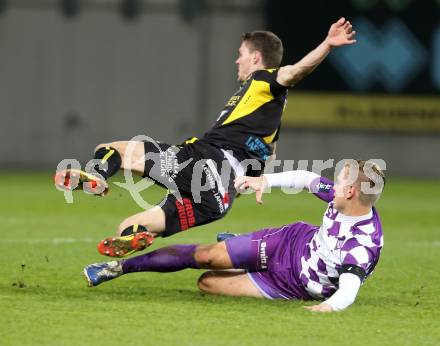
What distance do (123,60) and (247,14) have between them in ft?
7.85

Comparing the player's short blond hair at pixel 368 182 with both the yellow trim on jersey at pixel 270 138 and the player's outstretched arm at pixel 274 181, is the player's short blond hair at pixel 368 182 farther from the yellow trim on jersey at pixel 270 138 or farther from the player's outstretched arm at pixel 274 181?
the yellow trim on jersey at pixel 270 138

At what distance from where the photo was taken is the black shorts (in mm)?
6906

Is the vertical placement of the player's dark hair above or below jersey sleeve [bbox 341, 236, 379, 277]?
above

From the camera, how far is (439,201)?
48.5 ft

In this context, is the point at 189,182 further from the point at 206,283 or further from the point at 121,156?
the point at 206,283

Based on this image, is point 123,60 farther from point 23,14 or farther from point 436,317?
point 436,317

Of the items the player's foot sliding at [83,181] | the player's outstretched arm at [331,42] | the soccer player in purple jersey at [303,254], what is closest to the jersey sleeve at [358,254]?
the soccer player in purple jersey at [303,254]

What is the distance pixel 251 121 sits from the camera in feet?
23.5

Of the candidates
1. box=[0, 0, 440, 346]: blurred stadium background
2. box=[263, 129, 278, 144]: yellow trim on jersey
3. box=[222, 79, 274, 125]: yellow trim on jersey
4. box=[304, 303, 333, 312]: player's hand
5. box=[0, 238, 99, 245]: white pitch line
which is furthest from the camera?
box=[0, 0, 440, 346]: blurred stadium background

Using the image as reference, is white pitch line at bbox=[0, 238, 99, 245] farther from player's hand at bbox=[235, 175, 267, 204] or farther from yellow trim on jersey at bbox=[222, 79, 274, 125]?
player's hand at bbox=[235, 175, 267, 204]

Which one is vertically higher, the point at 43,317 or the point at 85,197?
the point at 43,317

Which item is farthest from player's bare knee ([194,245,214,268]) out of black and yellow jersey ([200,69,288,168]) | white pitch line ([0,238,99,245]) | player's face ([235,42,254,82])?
white pitch line ([0,238,99,245])

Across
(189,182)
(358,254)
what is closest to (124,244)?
(189,182)

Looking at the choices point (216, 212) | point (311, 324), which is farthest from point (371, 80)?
point (311, 324)
